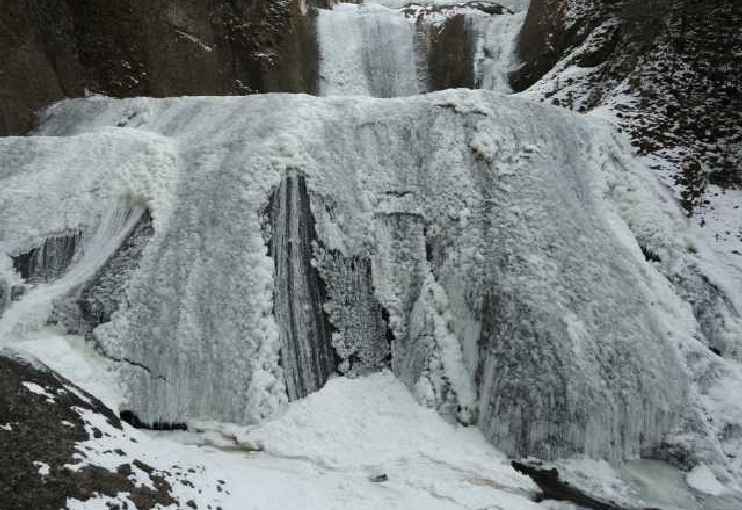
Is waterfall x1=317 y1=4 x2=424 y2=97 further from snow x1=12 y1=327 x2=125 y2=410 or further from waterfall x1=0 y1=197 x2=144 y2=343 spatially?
snow x1=12 y1=327 x2=125 y2=410

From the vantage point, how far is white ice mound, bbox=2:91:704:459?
7797 millimetres

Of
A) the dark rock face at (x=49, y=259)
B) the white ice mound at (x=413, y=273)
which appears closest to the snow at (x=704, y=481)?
the white ice mound at (x=413, y=273)

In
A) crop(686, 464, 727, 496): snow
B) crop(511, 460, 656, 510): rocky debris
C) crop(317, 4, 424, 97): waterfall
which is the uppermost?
crop(317, 4, 424, 97): waterfall

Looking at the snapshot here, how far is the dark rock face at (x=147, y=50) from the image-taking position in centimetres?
1297

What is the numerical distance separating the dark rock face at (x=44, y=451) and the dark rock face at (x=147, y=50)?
8.63m

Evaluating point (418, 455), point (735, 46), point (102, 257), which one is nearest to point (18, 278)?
point (102, 257)

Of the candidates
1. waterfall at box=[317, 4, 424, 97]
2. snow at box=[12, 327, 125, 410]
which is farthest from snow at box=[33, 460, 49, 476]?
waterfall at box=[317, 4, 424, 97]

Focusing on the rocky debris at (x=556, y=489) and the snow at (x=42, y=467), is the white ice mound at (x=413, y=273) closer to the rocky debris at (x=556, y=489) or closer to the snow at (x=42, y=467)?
the rocky debris at (x=556, y=489)

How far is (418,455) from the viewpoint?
24.4 ft

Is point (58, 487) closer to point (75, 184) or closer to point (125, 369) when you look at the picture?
point (125, 369)

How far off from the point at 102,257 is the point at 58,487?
496 centimetres

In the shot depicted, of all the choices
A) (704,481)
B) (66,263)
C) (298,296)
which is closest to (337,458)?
(298,296)

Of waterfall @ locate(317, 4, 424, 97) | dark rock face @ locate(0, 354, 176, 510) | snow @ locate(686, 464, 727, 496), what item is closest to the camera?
dark rock face @ locate(0, 354, 176, 510)

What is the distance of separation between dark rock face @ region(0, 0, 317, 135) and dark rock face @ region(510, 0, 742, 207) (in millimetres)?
9526
